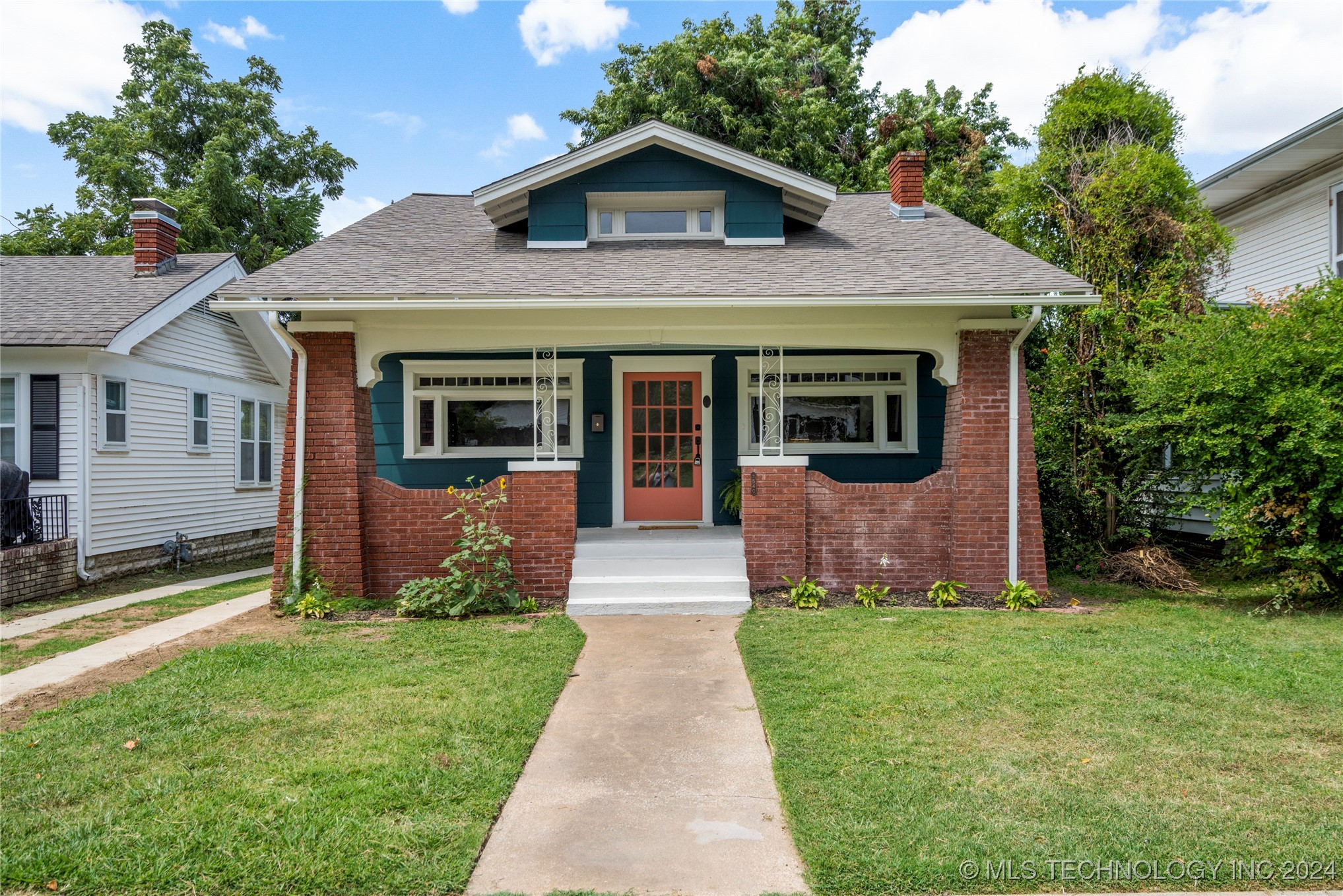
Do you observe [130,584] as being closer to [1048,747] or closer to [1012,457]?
[1012,457]

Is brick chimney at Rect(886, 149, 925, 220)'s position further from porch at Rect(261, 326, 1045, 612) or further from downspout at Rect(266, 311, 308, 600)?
downspout at Rect(266, 311, 308, 600)

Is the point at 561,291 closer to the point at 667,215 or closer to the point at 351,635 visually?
the point at 667,215

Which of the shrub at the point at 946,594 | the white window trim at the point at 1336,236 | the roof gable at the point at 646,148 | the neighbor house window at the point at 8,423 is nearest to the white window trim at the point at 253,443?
the neighbor house window at the point at 8,423

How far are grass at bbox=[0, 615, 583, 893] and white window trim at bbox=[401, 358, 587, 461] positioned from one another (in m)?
4.31

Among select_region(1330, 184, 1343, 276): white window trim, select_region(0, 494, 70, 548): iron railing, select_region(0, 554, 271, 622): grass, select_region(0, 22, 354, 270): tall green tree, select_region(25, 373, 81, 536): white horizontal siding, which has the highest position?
select_region(0, 22, 354, 270): tall green tree

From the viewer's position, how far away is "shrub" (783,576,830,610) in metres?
7.55

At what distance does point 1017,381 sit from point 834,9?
805 inches

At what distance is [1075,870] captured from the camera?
284cm

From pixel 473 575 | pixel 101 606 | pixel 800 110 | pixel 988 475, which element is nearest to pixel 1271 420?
pixel 988 475

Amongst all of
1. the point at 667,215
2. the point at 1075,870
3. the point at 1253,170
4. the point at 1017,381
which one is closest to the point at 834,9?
the point at 1253,170

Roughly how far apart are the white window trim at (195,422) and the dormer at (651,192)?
6.57 metres

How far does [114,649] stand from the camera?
6.59 meters

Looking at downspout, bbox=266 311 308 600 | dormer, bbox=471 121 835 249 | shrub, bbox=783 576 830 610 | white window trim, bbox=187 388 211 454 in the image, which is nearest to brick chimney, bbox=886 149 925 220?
dormer, bbox=471 121 835 249

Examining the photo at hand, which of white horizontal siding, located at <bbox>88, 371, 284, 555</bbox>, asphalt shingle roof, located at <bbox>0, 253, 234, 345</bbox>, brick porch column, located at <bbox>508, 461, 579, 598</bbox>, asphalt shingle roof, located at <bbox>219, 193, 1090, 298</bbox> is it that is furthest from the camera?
white horizontal siding, located at <bbox>88, 371, 284, 555</bbox>
